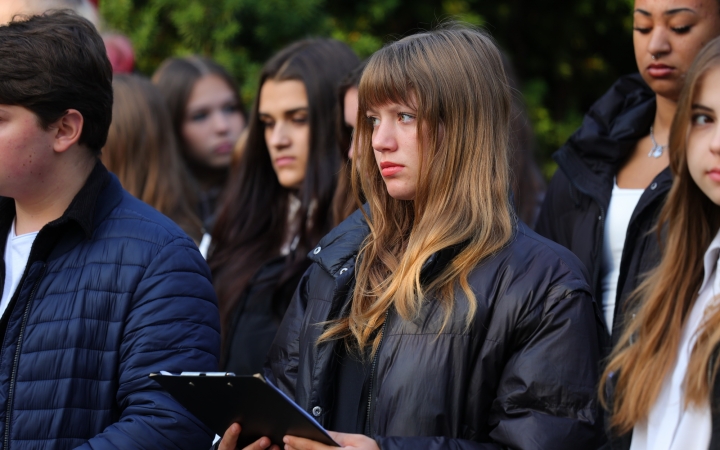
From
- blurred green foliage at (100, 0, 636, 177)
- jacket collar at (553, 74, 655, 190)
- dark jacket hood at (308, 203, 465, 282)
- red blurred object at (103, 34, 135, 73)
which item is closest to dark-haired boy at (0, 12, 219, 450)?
dark jacket hood at (308, 203, 465, 282)

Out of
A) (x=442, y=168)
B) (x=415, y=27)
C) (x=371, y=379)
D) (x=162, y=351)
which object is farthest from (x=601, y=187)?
(x=415, y=27)

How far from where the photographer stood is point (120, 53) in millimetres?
5723

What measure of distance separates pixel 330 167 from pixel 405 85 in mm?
1519

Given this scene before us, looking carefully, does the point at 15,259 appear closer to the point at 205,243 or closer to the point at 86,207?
the point at 86,207

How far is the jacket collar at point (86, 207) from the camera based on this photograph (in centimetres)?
272

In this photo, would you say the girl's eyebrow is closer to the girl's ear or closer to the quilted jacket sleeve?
the quilted jacket sleeve

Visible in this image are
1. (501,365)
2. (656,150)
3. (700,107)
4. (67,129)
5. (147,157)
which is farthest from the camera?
(147,157)

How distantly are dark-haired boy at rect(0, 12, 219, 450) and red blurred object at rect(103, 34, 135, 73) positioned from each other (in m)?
2.81

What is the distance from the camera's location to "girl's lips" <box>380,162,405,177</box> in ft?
8.50

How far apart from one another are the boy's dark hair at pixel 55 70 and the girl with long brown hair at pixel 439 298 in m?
0.83

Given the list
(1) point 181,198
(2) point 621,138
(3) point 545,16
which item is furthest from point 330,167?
(3) point 545,16

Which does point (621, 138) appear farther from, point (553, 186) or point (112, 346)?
point (112, 346)

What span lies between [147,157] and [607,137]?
2.22 meters

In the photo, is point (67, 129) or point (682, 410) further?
point (67, 129)
